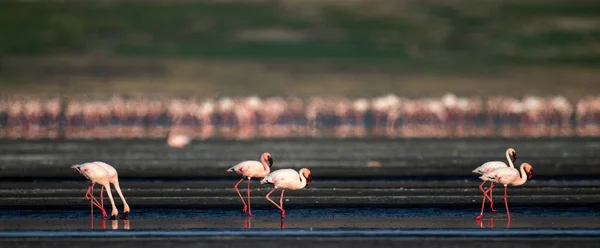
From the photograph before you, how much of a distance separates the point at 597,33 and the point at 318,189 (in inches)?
3560

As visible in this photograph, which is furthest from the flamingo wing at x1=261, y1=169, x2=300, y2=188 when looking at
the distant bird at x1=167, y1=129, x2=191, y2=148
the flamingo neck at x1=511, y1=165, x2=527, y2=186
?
the distant bird at x1=167, y1=129, x2=191, y2=148

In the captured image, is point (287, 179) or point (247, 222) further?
point (287, 179)

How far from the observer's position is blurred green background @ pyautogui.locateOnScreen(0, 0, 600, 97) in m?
91.9

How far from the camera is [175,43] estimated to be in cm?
10725

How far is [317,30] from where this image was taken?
111125 mm

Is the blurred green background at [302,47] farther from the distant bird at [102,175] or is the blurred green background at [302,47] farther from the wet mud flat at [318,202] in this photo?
the distant bird at [102,175]

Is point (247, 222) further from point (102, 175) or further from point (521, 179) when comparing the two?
point (521, 179)

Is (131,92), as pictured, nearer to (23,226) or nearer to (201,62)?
(201,62)

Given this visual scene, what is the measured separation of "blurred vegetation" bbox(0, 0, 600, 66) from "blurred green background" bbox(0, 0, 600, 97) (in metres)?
0.13

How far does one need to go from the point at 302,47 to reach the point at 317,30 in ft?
17.9

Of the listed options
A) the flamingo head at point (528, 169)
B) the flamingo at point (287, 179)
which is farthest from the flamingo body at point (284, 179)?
the flamingo head at point (528, 169)

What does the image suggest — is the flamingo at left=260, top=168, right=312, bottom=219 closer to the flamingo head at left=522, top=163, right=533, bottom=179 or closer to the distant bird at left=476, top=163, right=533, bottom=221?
the distant bird at left=476, top=163, right=533, bottom=221

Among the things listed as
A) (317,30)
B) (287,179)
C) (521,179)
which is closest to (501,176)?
(521,179)

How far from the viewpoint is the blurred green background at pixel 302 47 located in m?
91.9
